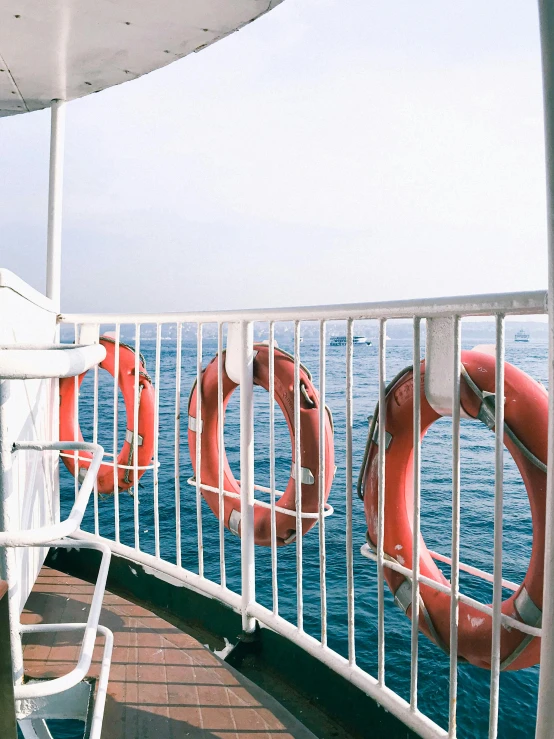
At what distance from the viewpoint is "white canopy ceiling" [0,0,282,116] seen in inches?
62.1

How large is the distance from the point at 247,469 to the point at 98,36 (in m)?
1.44

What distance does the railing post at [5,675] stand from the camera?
54 centimetres

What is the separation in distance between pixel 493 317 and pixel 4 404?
0.99 metres

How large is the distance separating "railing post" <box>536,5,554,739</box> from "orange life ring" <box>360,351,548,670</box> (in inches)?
14.1

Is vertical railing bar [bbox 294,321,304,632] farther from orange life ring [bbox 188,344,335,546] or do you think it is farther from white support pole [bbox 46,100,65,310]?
white support pole [bbox 46,100,65,310]

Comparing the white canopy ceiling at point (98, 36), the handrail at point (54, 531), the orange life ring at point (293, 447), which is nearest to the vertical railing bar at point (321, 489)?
the orange life ring at point (293, 447)

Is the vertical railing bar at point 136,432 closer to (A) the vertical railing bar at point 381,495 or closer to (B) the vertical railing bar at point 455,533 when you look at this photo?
(A) the vertical railing bar at point 381,495

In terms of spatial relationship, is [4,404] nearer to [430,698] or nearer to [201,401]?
[201,401]

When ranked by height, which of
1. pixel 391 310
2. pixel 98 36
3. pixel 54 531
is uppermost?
pixel 98 36

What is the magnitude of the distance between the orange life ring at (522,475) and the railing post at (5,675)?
1015 millimetres

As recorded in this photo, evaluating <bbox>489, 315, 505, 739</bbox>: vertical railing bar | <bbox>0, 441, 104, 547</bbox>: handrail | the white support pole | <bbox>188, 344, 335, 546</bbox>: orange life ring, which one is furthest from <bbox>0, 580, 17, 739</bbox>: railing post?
the white support pole

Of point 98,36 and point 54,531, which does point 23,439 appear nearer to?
point 54,531

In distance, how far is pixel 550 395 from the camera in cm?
85

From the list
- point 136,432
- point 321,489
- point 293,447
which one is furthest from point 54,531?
point 136,432
